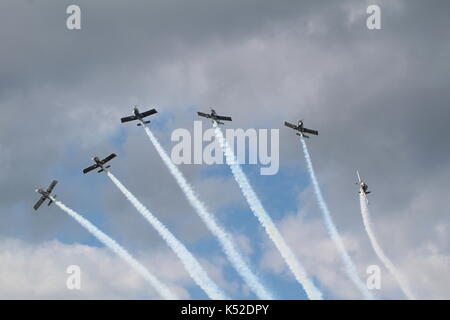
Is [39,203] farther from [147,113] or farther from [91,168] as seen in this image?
[147,113]

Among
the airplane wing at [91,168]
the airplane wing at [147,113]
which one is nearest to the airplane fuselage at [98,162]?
the airplane wing at [91,168]

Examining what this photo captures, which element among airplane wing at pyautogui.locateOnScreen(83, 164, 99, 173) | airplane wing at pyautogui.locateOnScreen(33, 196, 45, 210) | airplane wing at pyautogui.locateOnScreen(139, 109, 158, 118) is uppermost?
airplane wing at pyautogui.locateOnScreen(139, 109, 158, 118)

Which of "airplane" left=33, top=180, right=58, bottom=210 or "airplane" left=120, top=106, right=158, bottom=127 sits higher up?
"airplane" left=120, top=106, right=158, bottom=127

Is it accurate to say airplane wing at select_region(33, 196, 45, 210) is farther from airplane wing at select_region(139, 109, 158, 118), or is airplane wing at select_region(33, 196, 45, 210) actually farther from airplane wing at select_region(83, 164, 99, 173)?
airplane wing at select_region(139, 109, 158, 118)

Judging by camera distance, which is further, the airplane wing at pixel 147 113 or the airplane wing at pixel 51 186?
the airplane wing at pixel 147 113

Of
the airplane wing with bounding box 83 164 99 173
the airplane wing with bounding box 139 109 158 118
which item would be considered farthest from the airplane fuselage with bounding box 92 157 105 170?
the airplane wing with bounding box 139 109 158 118

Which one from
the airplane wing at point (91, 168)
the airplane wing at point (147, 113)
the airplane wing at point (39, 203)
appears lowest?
the airplane wing at point (39, 203)

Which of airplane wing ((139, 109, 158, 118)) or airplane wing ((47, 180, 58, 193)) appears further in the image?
airplane wing ((139, 109, 158, 118))

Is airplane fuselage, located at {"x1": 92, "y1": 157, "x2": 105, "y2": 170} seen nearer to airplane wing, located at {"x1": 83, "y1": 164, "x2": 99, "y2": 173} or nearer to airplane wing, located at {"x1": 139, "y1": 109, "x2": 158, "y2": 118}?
airplane wing, located at {"x1": 83, "y1": 164, "x2": 99, "y2": 173}

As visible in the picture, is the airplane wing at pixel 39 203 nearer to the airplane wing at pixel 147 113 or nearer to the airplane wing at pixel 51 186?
the airplane wing at pixel 51 186
